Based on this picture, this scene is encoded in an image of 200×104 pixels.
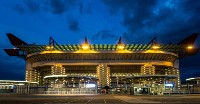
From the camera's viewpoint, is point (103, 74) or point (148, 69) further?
point (148, 69)

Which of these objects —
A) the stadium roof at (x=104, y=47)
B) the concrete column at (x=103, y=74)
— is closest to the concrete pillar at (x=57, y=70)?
the stadium roof at (x=104, y=47)

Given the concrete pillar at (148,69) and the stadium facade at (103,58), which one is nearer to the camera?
the stadium facade at (103,58)

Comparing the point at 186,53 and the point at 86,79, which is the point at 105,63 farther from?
the point at 186,53

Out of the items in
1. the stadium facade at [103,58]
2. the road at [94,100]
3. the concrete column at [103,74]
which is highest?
the stadium facade at [103,58]

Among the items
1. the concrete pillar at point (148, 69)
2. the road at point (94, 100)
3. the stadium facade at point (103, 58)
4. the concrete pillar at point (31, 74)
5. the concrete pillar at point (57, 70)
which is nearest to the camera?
the road at point (94, 100)

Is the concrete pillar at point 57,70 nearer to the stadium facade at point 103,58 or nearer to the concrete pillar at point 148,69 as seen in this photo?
the stadium facade at point 103,58

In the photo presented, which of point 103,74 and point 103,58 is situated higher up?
Result: point 103,58

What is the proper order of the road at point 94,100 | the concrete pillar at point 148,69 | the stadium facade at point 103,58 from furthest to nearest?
the concrete pillar at point 148,69, the stadium facade at point 103,58, the road at point 94,100

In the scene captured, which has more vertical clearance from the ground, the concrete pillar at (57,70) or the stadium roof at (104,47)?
the stadium roof at (104,47)

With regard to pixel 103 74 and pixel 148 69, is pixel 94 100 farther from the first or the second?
pixel 148 69

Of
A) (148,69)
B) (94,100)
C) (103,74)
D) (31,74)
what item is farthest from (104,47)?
(94,100)

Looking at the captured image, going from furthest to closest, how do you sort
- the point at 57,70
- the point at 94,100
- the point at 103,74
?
the point at 57,70 → the point at 103,74 → the point at 94,100

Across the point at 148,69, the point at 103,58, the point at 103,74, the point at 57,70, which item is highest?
the point at 103,58

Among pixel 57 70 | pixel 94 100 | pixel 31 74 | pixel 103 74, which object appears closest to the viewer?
pixel 94 100
